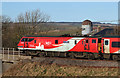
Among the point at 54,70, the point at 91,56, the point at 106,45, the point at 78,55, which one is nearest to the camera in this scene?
the point at 54,70

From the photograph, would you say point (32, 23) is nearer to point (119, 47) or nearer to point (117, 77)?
point (119, 47)

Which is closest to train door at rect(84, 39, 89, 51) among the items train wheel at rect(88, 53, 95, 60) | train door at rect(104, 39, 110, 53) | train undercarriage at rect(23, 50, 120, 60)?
train undercarriage at rect(23, 50, 120, 60)

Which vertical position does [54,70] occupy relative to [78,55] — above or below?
below

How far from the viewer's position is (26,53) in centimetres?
2812

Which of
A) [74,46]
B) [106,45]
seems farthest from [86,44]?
[106,45]

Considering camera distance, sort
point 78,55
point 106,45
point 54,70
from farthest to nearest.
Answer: point 78,55
point 106,45
point 54,70

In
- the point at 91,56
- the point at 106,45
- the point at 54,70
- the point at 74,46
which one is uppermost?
the point at 106,45

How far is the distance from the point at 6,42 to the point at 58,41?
21.1 m

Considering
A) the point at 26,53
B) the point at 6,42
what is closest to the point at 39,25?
the point at 6,42

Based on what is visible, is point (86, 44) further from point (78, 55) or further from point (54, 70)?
point (54, 70)

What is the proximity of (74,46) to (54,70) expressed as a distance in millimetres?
7042

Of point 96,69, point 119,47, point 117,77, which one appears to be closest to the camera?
point 117,77

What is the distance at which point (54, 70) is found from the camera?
62.9 ft

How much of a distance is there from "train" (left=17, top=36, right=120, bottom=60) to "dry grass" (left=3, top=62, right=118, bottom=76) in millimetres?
5262
